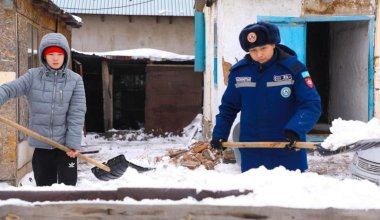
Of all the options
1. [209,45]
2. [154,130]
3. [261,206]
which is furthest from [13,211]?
[154,130]

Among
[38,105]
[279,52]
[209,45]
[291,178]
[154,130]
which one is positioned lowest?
[154,130]

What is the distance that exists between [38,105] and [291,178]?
Result: 2135mm

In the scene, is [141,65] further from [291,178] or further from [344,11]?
[291,178]

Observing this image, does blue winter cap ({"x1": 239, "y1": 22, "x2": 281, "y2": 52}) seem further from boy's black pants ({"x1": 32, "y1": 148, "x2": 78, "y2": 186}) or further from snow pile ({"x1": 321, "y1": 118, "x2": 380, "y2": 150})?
boy's black pants ({"x1": 32, "y1": 148, "x2": 78, "y2": 186})

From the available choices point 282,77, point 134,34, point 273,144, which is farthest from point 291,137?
point 134,34

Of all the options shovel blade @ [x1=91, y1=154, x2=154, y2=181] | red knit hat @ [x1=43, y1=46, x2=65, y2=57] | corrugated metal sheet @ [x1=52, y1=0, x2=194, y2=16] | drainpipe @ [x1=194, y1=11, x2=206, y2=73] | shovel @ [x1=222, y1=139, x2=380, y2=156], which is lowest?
shovel blade @ [x1=91, y1=154, x2=154, y2=181]

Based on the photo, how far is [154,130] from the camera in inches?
491

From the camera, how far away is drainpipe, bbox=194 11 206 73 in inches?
408

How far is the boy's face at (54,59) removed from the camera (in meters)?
3.42

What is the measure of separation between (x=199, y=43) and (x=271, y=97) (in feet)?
24.5

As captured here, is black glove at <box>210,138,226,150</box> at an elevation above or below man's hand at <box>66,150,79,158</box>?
above

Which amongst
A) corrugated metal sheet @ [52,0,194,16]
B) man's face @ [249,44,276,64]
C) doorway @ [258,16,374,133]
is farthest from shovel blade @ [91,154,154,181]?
corrugated metal sheet @ [52,0,194,16]

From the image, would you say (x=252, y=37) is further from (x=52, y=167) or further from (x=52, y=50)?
(x=52, y=167)

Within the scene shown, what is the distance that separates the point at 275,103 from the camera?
9.98ft
